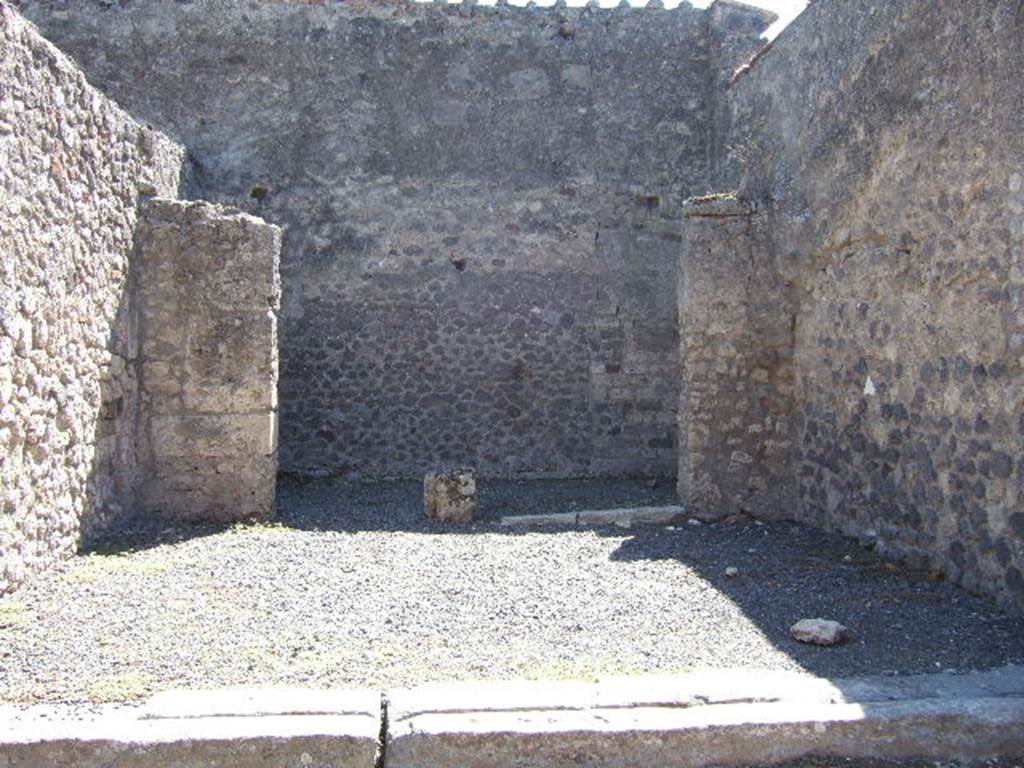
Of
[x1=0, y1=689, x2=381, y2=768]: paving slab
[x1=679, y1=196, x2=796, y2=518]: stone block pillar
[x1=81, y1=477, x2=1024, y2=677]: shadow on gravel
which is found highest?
[x1=679, y1=196, x2=796, y2=518]: stone block pillar

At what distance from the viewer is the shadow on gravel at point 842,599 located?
13.9 feet

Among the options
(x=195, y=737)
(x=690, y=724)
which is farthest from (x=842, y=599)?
(x=195, y=737)

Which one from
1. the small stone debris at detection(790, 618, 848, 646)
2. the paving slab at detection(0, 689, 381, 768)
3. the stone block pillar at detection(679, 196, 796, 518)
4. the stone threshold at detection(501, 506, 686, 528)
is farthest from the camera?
the stone threshold at detection(501, 506, 686, 528)

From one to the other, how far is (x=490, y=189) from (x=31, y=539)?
692 cm

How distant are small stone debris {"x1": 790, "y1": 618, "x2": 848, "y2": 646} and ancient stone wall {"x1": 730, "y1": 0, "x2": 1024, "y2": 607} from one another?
995 millimetres

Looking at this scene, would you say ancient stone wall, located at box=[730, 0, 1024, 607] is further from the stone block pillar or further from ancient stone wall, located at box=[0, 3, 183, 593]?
ancient stone wall, located at box=[0, 3, 183, 593]

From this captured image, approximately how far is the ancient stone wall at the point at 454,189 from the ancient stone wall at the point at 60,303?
3.94m

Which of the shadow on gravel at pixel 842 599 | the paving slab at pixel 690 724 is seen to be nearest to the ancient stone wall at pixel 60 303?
the paving slab at pixel 690 724

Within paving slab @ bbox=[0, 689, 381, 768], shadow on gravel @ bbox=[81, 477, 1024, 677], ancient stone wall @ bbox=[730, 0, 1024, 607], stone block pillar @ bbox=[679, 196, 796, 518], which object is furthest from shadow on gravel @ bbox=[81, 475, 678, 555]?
paving slab @ bbox=[0, 689, 381, 768]

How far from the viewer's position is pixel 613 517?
8000 mm

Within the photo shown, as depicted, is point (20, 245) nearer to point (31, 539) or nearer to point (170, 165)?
point (31, 539)

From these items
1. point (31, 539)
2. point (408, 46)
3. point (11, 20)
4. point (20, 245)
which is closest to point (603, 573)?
point (31, 539)

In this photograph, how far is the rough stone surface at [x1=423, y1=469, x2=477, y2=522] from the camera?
26.6ft

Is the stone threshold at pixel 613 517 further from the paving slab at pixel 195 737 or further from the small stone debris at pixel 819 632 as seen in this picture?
the paving slab at pixel 195 737
